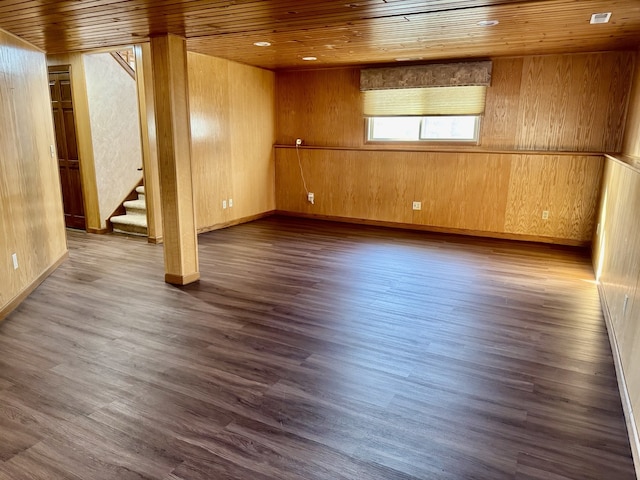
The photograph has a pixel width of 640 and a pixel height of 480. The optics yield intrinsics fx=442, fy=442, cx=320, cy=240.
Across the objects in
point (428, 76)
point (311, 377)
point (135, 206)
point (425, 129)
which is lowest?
point (311, 377)

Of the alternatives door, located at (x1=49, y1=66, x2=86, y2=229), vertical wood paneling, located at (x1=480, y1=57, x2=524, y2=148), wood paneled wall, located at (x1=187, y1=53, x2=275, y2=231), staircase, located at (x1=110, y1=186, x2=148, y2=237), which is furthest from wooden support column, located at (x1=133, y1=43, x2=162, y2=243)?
vertical wood paneling, located at (x1=480, y1=57, x2=524, y2=148)

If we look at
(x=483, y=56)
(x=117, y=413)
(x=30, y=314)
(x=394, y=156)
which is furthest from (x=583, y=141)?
(x=30, y=314)

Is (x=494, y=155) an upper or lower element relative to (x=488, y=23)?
lower

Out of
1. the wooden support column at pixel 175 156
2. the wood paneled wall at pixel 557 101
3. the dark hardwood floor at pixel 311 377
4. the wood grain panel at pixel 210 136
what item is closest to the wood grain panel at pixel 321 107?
the wood paneled wall at pixel 557 101

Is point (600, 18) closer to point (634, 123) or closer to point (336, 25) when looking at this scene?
point (634, 123)

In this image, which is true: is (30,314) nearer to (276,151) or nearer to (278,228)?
(278,228)

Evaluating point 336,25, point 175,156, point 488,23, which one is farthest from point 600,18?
point 175,156

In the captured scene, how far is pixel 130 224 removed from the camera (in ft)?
19.2

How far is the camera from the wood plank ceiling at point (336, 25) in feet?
9.69

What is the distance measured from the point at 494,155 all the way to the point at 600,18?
2.38 metres

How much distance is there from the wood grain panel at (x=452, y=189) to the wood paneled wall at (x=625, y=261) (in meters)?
0.58

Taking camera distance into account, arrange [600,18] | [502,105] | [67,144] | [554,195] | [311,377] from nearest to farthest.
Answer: [311,377]
[600,18]
[554,195]
[502,105]
[67,144]

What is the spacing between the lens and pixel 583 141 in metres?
5.31

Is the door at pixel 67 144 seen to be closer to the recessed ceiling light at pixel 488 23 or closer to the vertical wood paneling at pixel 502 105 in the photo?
the recessed ceiling light at pixel 488 23
